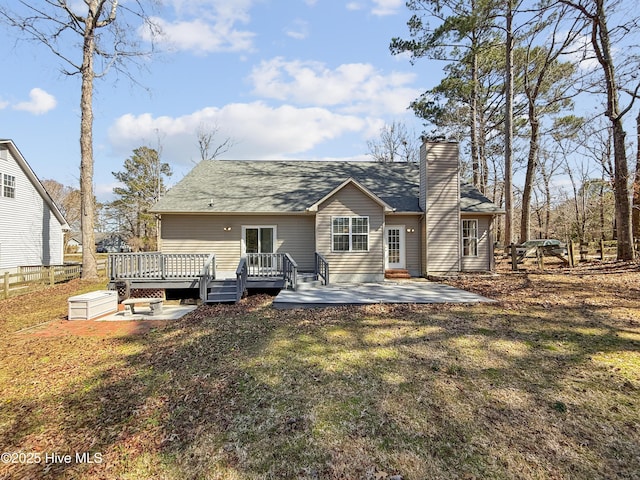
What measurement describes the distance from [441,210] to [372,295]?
20.1ft

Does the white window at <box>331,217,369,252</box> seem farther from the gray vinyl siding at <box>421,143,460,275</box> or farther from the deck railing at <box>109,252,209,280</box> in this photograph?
the deck railing at <box>109,252,209,280</box>

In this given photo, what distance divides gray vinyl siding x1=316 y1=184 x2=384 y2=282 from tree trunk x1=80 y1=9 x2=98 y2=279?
11.0 m

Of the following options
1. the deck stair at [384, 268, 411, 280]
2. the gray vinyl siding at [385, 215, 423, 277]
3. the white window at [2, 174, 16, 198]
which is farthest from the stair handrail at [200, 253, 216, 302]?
the white window at [2, 174, 16, 198]

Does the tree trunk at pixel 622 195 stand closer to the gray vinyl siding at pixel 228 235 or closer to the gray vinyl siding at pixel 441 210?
the gray vinyl siding at pixel 441 210

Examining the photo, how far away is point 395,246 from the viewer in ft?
46.2

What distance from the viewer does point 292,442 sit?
3.25 m

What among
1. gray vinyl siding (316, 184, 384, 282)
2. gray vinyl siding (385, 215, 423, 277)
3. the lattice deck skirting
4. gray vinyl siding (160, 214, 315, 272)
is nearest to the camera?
the lattice deck skirting

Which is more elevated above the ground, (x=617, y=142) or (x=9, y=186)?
(x=617, y=142)

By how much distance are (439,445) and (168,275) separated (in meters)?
9.65

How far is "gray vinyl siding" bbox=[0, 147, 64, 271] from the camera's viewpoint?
1533cm

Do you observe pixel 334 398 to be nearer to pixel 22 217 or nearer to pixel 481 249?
pixel 481 249

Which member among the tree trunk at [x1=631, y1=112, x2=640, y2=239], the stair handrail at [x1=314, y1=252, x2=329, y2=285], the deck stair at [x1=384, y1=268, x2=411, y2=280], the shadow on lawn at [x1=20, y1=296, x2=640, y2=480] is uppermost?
the tree trunk at [x1=631, y1=112, x2=640, y2=239]

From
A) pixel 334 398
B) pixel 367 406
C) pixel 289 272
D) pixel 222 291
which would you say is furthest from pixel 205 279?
pixel 367 406

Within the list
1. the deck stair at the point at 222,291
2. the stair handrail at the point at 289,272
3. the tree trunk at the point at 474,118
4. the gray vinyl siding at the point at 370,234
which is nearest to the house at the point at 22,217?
the deck stair at the point at 222,291
